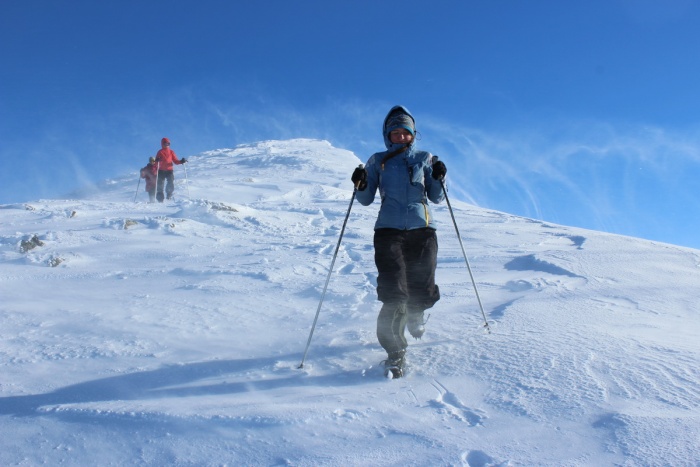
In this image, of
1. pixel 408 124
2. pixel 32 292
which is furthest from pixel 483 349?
pixel 32 292

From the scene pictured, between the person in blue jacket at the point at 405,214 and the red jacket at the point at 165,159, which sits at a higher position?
the red jacket at the point at 165,159

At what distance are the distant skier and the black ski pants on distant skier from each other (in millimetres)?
12849

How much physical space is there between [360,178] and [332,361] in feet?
4.23

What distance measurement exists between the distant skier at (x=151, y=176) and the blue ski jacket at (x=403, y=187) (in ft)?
41.1

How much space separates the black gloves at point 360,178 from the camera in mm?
3484

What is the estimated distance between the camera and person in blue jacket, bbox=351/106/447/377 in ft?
10.8

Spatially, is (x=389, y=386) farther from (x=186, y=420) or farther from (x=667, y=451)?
(x=667, y=451)

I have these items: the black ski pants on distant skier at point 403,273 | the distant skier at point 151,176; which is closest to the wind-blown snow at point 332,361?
the black ski pants on distant skier at point 403,273

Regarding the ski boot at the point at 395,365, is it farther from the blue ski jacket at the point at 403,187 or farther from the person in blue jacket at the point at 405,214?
the blue ski jacket at the point at 403,187

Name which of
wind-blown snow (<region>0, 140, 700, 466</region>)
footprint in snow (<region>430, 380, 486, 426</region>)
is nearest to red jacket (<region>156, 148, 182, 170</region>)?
wind-blown snow (<region>0, 140, 700, 466</region>)

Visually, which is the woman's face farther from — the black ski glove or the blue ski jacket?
the black ski glove

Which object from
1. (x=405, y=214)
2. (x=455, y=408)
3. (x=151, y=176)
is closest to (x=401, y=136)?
(x=405, y=214)

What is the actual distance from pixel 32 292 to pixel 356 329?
3458 millimetres

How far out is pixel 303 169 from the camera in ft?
76.6
